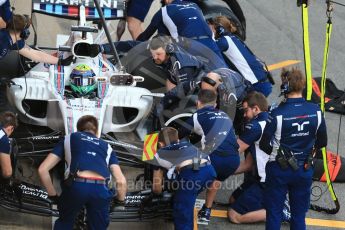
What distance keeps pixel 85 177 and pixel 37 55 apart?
287 centimetres

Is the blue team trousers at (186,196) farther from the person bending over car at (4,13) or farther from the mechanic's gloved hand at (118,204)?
the person bending over car at (4,13)

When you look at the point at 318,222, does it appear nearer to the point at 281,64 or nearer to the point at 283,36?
the point at 281,64

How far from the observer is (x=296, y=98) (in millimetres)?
9023

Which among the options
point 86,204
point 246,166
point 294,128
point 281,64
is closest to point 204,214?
point 246,166

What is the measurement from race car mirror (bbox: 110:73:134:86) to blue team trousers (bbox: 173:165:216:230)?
61.8 inches

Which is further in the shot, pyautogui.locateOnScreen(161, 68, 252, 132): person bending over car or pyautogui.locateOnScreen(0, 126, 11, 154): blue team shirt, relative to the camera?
pyautogui.locateOnScreen(161, 68, 252, 132): person bending over car

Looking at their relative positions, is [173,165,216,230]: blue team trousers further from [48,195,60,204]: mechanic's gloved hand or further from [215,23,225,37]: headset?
[215,23,225,37]: headset

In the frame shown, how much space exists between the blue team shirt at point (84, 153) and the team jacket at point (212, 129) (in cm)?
127

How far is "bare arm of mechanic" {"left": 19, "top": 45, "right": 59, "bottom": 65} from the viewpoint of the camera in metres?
10.5

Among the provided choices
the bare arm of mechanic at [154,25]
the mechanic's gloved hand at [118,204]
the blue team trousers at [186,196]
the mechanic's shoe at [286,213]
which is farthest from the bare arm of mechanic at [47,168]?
the bare arm of mechanic at [154,25]

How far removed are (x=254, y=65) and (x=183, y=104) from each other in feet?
5.34

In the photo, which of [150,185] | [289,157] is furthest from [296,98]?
[150,185]

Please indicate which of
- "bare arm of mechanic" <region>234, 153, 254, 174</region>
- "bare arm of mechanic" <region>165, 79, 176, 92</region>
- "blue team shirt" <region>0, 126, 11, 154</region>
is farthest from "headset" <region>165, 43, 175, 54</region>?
"blue team shirt" <region>0, 126, 11, 154</region>

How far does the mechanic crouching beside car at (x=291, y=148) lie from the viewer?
9.00 meters
